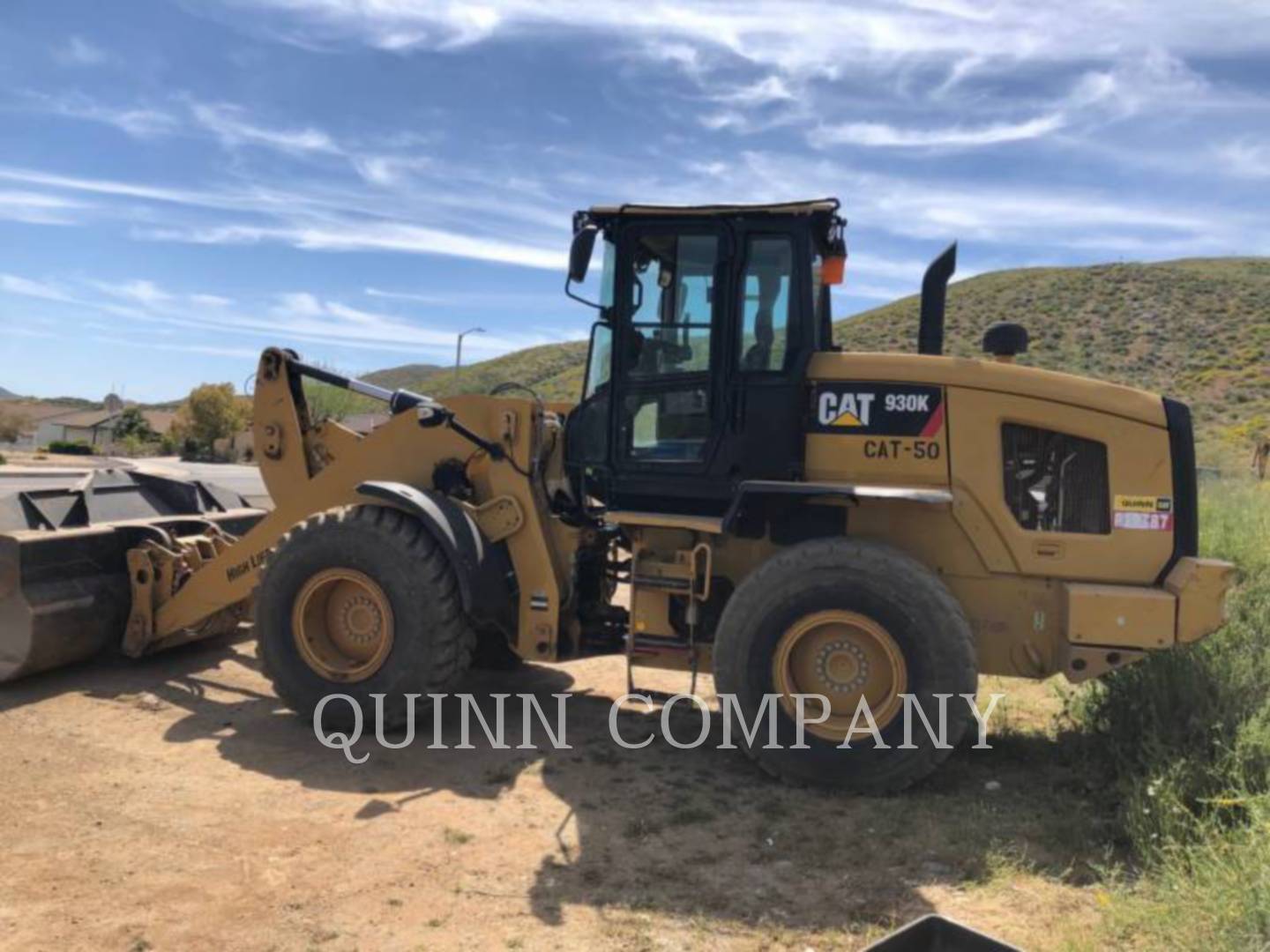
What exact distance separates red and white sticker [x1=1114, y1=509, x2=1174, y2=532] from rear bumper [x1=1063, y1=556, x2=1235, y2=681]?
18 cm

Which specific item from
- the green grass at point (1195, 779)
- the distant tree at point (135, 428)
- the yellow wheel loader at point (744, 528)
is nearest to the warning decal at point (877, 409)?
the yellow wheel loader at point (744, 528)

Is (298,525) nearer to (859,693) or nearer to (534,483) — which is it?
(534,483)

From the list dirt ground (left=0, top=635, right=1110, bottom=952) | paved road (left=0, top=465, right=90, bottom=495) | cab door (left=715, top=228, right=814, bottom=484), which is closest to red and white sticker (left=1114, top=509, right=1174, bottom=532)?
dirt ground (left=0, top=635, right=1110, bottom=952)

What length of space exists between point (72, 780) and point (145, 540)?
2275mm

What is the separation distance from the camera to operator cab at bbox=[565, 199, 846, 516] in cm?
524

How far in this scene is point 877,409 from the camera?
5145mm

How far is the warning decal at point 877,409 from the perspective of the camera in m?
5.08

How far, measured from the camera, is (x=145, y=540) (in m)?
6.71

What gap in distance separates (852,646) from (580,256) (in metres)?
2.41

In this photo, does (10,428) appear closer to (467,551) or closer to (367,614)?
(367,614)

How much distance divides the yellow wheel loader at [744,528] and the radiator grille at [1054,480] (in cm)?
1

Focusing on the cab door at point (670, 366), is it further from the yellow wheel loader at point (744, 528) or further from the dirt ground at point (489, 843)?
the dirt ground at point (489, 843)

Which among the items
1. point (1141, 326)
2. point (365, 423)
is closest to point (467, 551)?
point (365, 423)

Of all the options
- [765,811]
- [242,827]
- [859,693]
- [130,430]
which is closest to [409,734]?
[242,827]
